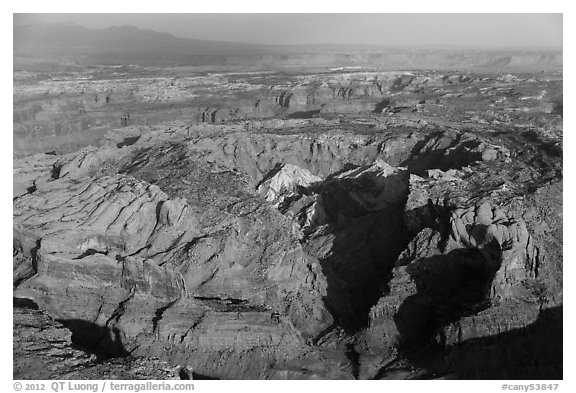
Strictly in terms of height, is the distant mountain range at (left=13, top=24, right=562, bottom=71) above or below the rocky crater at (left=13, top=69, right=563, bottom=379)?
above

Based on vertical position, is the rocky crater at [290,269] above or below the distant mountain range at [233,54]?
below

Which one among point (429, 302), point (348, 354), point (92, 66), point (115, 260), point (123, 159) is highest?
point (92, 66)

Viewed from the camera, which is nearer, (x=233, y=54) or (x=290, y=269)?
(x=290, y=269)

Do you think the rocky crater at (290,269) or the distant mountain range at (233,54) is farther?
the distant mountain range at (233,54)

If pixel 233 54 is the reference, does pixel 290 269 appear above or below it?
below

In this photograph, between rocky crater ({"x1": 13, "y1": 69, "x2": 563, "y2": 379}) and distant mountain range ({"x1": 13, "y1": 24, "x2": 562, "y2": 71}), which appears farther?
distant mountain range ({"x1": 13, "y1": 24, "x2": 562, "y2": 71})
